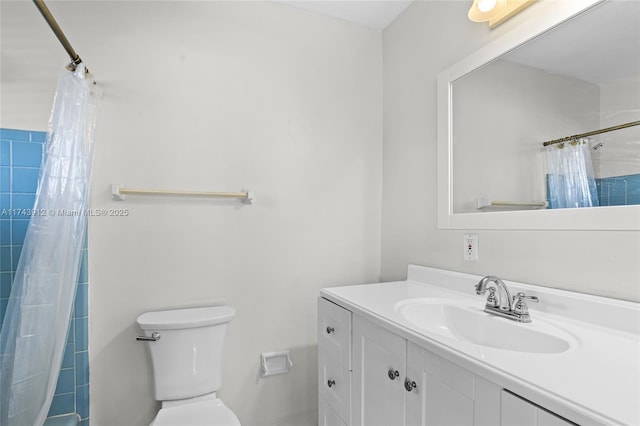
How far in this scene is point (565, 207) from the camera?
1122mm

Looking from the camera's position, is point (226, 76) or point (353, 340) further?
point (226, 76)

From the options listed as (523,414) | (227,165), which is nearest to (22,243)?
(227,165)

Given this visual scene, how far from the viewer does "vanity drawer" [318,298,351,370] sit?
52.1 inches

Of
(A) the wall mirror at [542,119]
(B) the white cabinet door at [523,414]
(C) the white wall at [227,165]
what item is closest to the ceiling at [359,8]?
(C) the white wall at [227,165]

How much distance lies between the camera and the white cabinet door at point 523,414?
2.00ft

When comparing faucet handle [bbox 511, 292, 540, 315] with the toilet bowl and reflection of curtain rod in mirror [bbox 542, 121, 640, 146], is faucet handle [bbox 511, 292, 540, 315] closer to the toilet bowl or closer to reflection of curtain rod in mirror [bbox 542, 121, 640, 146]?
reflection of curtain rod in mirror [bbox 542, 121, 640, 146]

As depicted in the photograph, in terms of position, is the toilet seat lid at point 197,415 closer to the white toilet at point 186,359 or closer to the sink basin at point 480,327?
the white toilet at point 186,359

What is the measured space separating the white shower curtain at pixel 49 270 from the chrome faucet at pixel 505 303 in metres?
1.58

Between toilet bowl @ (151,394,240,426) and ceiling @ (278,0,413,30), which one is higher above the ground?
ceiling @ (278,0,413,30)

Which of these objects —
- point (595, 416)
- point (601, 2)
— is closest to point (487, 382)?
point (595, 416)

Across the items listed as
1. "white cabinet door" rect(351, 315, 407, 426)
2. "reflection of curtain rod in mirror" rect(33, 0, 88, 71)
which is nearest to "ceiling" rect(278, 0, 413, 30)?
"reflection of curtain rod in mirror" rect(33, 0, 88, 71)

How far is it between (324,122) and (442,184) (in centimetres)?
81

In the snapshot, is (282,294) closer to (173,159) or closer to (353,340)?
(353,340)

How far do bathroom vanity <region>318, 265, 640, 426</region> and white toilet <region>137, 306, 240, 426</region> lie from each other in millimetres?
504
